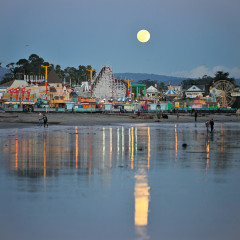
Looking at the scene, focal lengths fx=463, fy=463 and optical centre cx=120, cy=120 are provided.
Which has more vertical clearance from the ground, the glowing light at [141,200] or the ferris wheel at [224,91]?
the ferris wheel at [224,91]

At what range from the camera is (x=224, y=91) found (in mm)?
147875

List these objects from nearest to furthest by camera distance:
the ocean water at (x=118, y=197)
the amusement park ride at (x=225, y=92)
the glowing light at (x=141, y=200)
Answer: the ocean water at (x=118, y=197) < the glowing light at (x=141, y=200) < the amusement park ride at (x=225, y=92)

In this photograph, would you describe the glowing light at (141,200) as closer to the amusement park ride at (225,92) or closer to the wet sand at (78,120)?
the wet sand at (78,120)

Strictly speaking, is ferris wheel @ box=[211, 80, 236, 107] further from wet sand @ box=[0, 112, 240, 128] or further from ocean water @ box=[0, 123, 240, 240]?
ocean water @ box=[0, 123, 240, 240]

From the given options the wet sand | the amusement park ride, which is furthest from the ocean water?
the amusement park ride

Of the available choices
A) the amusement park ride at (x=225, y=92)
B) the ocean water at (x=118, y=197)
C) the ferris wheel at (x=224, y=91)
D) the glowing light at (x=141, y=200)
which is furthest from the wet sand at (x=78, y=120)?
the ferris wheel at (x=224, y=91)

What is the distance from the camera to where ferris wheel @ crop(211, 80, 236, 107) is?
14800 cm

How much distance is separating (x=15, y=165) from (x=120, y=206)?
818 centimetres

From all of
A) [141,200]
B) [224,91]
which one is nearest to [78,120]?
[141,200]

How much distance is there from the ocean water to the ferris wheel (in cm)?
13023

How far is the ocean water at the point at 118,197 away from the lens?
369 inches

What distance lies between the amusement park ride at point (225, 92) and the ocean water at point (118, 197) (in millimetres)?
130138

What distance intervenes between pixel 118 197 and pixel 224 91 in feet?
459

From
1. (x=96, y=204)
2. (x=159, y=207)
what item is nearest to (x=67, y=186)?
(x=96, y=204)
